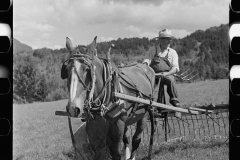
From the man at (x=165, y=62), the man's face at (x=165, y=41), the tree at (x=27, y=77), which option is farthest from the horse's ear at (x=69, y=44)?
the tree at (x=27, y=77)

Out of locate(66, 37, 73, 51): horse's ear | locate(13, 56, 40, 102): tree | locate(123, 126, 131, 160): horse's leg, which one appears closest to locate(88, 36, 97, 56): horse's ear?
locate(66, 37, 73, 51): horse's ear

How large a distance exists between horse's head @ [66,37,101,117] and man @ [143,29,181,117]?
2.34 meters

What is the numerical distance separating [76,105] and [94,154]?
1.63 m

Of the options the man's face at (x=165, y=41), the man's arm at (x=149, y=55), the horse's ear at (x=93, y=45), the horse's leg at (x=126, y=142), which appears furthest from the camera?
the man's arm at (x=149, y=55)

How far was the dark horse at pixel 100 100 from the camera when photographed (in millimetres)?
2986

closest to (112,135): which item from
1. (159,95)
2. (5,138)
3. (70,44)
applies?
(70,44)

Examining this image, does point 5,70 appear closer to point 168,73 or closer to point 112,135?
point 112,135

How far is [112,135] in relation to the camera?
3.83 metres

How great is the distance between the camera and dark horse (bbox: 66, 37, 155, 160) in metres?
2.99

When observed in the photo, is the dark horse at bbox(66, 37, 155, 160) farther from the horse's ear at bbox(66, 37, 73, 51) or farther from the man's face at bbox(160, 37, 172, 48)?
the man's face at bbox(160, 37, 172, 48)

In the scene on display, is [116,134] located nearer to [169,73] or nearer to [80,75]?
[80,75]

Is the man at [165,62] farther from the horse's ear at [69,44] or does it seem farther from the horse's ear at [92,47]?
the horse's ear at [69,44]

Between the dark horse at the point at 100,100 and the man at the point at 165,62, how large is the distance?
0.81 m

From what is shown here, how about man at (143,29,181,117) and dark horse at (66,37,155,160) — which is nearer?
dark horse at (66,37,155,160)
